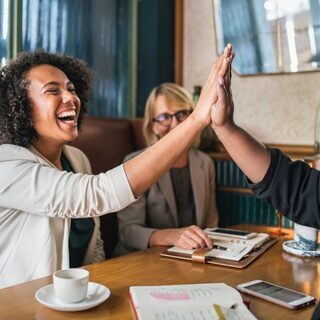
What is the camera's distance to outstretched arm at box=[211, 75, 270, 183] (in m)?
1.06

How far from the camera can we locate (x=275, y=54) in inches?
94.4

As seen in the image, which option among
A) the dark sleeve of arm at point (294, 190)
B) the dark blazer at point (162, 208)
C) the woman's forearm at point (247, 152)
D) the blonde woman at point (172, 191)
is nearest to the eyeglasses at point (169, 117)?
the blonde woman at point (172, 191)

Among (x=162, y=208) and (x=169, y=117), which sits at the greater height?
(x=169, y=117)

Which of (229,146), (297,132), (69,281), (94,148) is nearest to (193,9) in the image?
(297,132)

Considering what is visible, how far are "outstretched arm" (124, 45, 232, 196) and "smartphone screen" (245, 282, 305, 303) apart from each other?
0.39 m

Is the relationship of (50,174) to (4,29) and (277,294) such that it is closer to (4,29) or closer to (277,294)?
(277,294)

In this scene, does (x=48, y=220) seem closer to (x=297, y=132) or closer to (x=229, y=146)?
(x=229, y=146)

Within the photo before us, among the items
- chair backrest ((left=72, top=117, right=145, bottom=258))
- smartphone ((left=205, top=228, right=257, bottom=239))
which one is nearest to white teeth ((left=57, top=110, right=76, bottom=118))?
chair backrest ((left=72, top=117, right=145, bottom=258))

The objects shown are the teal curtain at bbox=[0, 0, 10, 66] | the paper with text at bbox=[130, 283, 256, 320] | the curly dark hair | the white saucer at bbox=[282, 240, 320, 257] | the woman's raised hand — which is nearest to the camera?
the paper with text at bbox=[130, 283, 256, 320]

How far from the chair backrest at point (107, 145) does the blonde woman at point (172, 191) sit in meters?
0.15

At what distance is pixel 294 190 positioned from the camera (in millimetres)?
1004

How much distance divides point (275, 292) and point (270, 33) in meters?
1.77

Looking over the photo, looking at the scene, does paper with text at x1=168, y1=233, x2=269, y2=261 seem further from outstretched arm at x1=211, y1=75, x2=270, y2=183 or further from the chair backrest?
the chair backrest

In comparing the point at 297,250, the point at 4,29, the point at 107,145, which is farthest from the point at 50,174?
the point at 4,29
